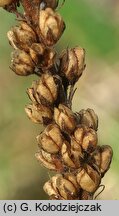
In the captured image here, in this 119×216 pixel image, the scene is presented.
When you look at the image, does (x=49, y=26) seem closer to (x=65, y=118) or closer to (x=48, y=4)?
(x=48, y=4)

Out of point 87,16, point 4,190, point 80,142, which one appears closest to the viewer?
point 80,142

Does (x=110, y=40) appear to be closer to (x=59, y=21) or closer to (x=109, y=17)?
(x=109, y=17)

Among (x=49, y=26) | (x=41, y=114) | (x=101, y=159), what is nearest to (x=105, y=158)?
(x=101, y=159)

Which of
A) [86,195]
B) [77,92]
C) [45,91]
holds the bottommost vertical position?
[86,195]

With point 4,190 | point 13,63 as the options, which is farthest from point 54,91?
point 4,190

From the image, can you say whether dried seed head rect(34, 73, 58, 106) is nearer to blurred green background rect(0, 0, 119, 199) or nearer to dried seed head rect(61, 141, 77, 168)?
dried seed head rect(61, 141, 77, 168)

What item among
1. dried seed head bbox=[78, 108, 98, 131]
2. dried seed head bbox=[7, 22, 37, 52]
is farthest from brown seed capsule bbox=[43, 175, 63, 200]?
dried seed head bbox=[7, 22, 37, 52]
